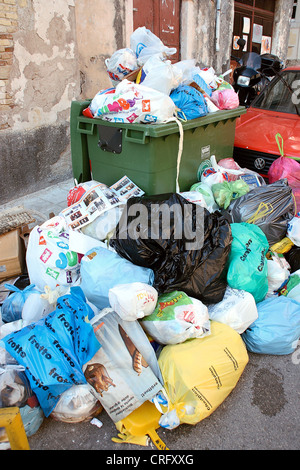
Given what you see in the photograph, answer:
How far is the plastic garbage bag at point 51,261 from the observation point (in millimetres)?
2645

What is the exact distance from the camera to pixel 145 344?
2117mm

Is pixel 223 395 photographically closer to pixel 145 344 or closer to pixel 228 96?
pixel 145 344

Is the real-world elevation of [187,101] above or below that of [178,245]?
above

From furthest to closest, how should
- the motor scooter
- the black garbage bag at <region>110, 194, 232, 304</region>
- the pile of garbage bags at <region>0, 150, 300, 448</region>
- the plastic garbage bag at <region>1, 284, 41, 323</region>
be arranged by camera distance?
1. the motor scooter
2. the plastic garbage bag at <region>1, 284, 41, 323</region>
3. the black garbage bag at <region>110, 194, 232, 304</region>
4. the pile of garbage bags at <region>0, 150, 300, 448</region>

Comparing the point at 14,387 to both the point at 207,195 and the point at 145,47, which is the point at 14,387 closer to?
the point at 207,195

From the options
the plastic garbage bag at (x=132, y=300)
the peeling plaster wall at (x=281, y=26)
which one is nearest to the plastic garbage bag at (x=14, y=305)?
the plastic garbage bag at (x=132, y=300)

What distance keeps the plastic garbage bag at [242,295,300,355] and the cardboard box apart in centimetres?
→ 182

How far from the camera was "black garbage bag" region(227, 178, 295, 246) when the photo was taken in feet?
9.92

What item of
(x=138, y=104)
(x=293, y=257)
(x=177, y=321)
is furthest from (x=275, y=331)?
(x=138, y=104)

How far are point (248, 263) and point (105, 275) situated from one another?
97cm

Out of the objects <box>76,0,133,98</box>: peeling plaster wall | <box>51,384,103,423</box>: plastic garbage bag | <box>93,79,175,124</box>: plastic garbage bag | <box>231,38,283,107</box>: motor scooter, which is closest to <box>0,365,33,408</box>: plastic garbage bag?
<box>51,384,103,423</box>: plastic garbage bag

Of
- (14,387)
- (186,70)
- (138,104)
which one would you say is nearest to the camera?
(14,387)

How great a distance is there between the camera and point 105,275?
2.39 metres

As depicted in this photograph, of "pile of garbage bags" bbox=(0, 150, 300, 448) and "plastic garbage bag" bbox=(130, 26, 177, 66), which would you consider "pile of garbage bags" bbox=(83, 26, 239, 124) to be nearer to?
"plastic garbage bag" bbox=(130, 26, 177, 66)
